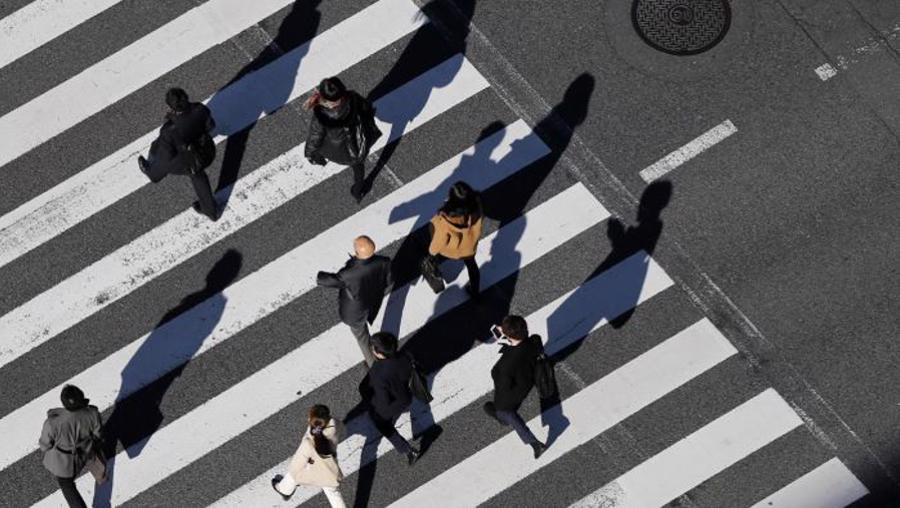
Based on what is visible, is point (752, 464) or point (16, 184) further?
point (16, 184)

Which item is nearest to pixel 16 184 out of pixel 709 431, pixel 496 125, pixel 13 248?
pixel 13 248

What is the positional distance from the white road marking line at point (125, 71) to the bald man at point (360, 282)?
3.74 m

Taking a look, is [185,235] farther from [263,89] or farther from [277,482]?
[277,482]

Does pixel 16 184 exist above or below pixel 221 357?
above

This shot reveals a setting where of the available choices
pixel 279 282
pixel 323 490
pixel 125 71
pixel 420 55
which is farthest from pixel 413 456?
pixel 125 71

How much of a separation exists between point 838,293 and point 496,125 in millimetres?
4105

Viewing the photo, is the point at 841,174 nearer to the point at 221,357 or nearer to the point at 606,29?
the point at 606,29

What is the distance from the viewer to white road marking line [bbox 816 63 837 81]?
48.3 ft

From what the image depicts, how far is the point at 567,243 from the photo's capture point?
14133 mm

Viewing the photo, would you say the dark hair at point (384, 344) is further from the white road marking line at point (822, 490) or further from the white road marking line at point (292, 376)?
the white road marking line at point (822, 490)

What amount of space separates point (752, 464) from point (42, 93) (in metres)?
8.70

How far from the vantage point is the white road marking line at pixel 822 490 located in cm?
1323

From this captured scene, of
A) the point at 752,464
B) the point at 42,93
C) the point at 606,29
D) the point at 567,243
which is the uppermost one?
the point at 42,93

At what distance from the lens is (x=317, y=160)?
44.5 feet
